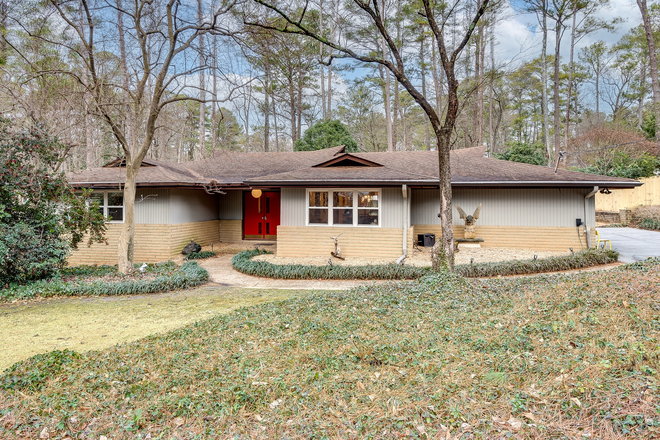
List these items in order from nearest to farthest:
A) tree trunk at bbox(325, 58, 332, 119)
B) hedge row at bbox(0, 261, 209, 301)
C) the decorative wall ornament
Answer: hedge row at bbox(0, 261, 209, 301) < the decorative wall ornament < tree trunk at bbox(325, 58, 332, 119)

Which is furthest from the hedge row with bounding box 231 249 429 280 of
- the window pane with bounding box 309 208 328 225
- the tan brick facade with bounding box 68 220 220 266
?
the tan brick facade with bounding box 68 220 220 266

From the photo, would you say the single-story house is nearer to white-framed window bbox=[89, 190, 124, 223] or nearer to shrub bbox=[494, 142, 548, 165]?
white-framed window bbox=[89, 190, 124, 223]

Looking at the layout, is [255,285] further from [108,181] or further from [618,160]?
[618,160]

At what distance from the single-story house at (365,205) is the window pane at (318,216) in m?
0.03

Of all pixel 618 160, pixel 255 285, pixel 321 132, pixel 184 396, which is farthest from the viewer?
pixel 618 160

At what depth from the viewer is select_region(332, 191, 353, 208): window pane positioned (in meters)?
11.3

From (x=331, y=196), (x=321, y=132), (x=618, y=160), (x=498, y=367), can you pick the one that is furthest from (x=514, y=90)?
(x=498, y=367)

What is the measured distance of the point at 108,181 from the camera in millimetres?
11992

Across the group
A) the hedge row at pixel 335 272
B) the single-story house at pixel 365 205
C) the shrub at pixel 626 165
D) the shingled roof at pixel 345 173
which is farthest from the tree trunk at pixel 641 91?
the hedge row at pixel 335 272

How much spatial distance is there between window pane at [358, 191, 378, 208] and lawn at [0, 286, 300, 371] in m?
4.57

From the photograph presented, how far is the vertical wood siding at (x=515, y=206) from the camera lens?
11.5m

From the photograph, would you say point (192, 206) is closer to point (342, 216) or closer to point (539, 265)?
point (342, 216)

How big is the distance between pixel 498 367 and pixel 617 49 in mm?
36418

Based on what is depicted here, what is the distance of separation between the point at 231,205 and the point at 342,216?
5930 mm
